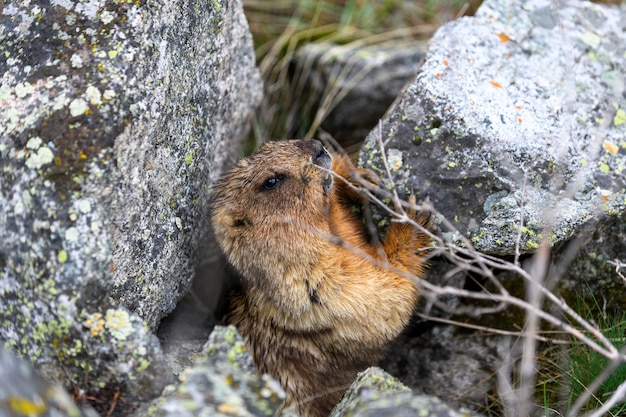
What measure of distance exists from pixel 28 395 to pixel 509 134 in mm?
3786

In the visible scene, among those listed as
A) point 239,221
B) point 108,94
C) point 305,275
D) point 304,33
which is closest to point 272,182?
point 239,221

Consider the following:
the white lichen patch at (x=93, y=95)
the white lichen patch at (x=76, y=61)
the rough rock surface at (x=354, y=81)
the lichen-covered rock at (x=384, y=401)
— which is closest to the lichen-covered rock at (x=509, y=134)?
the lichen-covered rock at (x=384, y=401)

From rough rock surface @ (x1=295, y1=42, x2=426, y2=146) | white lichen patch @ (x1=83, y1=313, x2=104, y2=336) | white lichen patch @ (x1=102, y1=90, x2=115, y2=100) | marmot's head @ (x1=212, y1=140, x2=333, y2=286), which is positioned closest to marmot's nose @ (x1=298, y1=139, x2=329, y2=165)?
marmot's head @ (x1=212, y1=140, x2=333, y2=286)

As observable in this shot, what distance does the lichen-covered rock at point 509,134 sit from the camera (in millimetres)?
5367

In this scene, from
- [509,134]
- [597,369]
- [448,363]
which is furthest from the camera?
[448,363]

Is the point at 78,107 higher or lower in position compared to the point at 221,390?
higher

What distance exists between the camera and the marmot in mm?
5359

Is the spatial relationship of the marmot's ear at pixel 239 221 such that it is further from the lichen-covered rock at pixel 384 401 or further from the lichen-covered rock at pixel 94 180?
the lichen-covered rock at pixel 384 401

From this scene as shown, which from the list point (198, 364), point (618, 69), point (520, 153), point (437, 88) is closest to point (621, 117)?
point (618, 69)

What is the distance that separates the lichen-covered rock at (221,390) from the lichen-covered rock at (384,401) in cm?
51

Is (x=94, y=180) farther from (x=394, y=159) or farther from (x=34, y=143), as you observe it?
(x=394, y=159)

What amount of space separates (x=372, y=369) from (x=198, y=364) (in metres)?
1.17

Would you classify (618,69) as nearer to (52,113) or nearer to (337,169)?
(337,169)

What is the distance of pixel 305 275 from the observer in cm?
535
